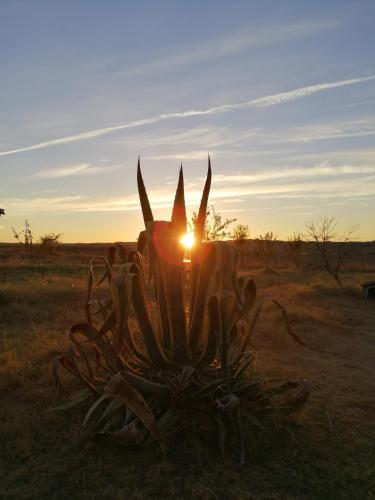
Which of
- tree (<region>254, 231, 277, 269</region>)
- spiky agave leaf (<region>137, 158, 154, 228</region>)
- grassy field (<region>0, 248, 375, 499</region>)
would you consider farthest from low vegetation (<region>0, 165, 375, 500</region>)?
tree (<region>254, 231, 277, 269</region>)

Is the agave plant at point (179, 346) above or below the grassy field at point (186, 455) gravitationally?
above

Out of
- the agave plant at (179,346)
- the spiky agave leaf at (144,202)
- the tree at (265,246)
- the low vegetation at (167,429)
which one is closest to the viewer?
the low vegetation at (167,429)

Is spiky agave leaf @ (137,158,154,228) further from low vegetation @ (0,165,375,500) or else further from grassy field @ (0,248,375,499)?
grassy field @ (0,248,375,499)

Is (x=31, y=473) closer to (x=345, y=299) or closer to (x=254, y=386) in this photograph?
(x=254, y=386)

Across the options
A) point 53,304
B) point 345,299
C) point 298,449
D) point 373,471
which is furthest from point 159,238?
point 345,299

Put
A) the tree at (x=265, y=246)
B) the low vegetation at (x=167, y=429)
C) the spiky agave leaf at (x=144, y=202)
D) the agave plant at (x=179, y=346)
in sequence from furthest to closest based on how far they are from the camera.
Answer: the tree at (x=265, y=246) < the spiky agave leaf at (x=144, y=202) < the agave plant at (x=179, y=346) < the low vegetation at (x=167, y=429)

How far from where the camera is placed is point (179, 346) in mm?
3342

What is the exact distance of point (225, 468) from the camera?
294 cm

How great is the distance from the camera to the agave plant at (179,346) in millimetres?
2959

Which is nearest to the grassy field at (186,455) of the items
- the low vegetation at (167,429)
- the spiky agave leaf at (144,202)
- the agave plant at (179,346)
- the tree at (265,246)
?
the low vegetation at (167,429)

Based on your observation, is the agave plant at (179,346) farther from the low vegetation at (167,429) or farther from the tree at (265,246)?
the tree at (265,246)

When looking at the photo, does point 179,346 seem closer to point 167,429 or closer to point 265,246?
point 167,429

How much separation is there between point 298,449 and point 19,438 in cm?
204

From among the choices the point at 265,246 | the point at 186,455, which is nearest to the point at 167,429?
the point at 186,455
